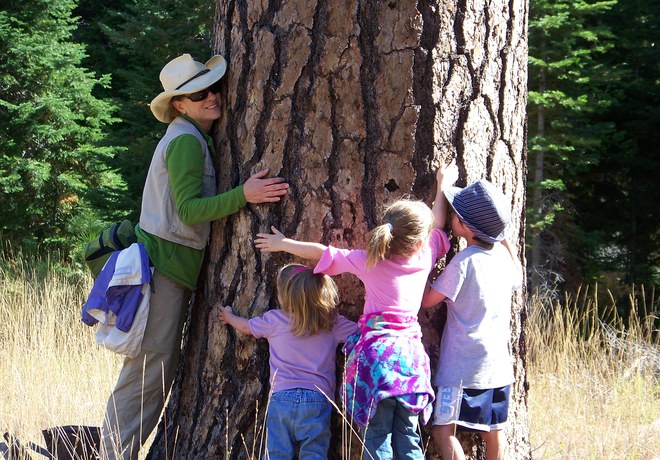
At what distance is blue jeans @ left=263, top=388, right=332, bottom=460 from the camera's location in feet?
10.4

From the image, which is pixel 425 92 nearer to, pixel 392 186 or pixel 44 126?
pixel 392 186

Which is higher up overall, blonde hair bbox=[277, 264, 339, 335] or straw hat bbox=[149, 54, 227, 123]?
straw hat bbox=[149, 54, 227, 123]

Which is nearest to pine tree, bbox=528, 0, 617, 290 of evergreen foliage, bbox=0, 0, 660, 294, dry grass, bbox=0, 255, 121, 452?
evergreen foliage, bbox=0, 0, 660, 294

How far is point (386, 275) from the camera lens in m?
3.12

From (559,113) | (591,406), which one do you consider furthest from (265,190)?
(559,113)

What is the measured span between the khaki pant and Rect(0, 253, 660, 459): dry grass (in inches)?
38.3

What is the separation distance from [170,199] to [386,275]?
44.4 inches

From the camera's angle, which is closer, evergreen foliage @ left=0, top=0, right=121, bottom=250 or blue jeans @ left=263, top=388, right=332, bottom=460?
blue jeans @ left=263, top=388, right=332, bottom=460

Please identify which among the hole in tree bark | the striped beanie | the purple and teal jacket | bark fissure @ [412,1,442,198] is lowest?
the purple and teal jacket

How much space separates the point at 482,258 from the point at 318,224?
0.71 meters

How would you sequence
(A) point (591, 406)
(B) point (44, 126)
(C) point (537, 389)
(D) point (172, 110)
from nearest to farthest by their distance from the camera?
(D) point (172, 110) < (A) point (591, 406) < (C) point (537, 389) < (B) point (44, 126)

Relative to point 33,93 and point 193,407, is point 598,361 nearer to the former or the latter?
point 193,407

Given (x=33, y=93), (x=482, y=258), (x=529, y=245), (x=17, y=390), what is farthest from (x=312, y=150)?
(x=33, y=93)

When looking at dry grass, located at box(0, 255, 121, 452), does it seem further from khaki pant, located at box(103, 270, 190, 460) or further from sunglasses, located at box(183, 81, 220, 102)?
sunglasses, located at box(183, 81, 220, 102)
